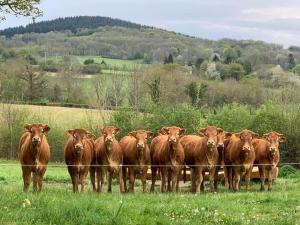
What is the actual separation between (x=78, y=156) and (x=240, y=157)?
6.70 metres

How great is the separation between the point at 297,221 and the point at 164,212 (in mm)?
2874

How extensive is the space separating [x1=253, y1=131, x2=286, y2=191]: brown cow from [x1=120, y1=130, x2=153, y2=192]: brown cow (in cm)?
465

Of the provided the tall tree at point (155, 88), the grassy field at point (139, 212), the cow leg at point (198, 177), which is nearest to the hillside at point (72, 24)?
the tall tree at point (155, 88)

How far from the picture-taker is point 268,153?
22.6 meters

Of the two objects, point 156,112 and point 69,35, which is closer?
point 156,112

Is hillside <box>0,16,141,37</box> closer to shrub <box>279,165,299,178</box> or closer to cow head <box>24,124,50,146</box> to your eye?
shrub <box>279,165,299,178</box>

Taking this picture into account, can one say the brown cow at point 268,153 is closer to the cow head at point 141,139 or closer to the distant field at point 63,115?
the cow head at point 141,139

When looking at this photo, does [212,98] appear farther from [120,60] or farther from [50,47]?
[50,47]

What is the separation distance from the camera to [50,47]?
14138cm

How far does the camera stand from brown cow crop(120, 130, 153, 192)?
68.8 ft

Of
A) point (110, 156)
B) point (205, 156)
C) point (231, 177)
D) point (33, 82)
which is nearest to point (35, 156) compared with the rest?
point (110, 156)

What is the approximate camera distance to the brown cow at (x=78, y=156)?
19109 mm

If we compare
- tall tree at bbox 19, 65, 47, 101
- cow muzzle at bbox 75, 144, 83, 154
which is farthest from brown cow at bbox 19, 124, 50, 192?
tall tree at bbox 19, 65, 47, 101

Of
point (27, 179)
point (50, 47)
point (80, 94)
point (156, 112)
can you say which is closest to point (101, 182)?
Result: point (27, 179)
